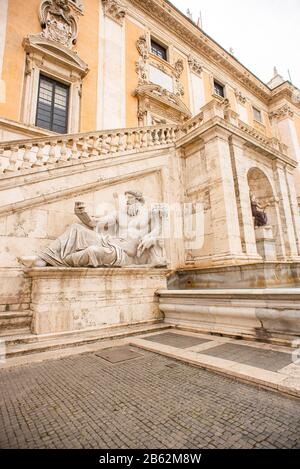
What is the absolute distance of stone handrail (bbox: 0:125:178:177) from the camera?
5523 mm

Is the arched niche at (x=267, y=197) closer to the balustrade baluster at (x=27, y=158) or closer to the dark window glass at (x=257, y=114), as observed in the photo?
the balustrade baluster at (x=27, y=158)

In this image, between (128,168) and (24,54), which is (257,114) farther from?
(128,168)

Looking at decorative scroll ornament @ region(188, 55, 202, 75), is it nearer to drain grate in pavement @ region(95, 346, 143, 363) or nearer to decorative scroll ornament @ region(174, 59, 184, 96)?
decorative scroll ornament @ region(174, 59, 184, 96)

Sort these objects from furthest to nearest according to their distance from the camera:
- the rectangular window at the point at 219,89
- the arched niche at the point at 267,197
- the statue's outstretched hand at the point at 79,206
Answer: the rectangular window at the point at 219,89 < the arched niche at the point at 267,197 < the statue's outstretched hand at the point at 79,206

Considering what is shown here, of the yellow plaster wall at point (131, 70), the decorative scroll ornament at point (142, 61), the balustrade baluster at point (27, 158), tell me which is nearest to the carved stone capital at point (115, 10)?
the yellow plaster wall at point (131, 70)

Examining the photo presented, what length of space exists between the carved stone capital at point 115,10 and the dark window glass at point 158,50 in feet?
7.76

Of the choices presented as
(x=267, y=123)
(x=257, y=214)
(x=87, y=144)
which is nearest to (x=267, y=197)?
(x=257, y=214)

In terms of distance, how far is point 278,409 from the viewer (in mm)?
1762

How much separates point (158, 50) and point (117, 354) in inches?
724

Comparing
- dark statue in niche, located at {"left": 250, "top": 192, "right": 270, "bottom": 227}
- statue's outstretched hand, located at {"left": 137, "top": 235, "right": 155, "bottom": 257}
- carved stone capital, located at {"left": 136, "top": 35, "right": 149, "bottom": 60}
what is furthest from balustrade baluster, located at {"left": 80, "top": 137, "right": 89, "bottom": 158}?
carved stone capital, located at {"left": 136, "top": 35, "right": 149, "bottom": 60}

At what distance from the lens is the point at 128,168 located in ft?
24.4

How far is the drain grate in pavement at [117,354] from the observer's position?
3092mm
